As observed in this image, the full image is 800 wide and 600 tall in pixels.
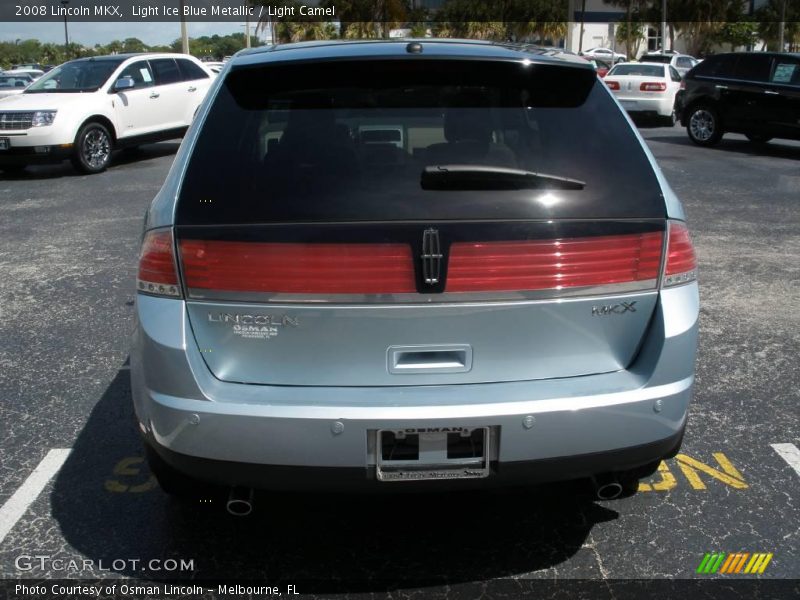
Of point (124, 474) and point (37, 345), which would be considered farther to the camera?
point (37, 345)

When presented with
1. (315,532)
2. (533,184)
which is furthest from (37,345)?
(533,184)

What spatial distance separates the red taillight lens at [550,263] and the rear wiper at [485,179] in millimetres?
178

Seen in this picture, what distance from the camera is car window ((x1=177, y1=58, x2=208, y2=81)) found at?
14750 mm

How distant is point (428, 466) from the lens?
2.56 m

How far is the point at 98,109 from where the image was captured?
41.8ft

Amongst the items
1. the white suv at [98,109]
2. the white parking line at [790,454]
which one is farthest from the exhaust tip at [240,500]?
the white suv at [98,109]

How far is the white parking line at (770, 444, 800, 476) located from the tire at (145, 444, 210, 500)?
2407mm

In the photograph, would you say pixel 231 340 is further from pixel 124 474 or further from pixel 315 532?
pixel 124 474

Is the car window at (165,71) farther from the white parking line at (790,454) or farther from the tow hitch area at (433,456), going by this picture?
the tow hitch area at (433,456)

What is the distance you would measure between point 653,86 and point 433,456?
18.7 metres

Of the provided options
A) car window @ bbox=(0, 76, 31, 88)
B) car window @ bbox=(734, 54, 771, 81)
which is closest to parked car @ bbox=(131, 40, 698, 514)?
car window @ bbox=(734, 54, 771, 81)

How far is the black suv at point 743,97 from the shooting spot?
46.4 ft

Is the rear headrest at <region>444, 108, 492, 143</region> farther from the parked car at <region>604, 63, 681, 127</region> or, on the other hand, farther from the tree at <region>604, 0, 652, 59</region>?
the tree at <region>604, 0, 652, 59</region>

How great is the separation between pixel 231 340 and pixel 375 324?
439 mm
